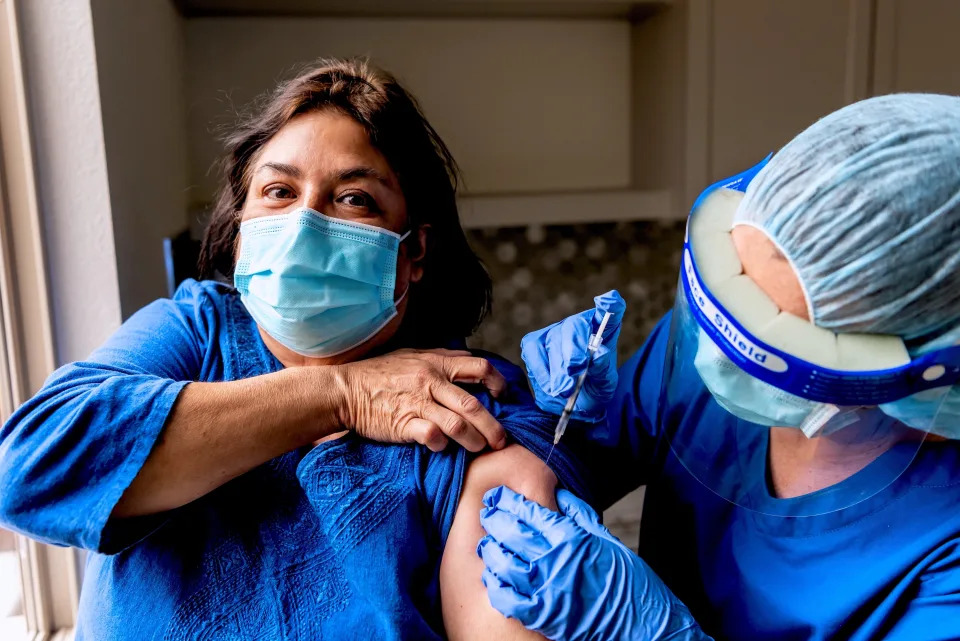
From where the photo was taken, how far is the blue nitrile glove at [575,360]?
3.95ft

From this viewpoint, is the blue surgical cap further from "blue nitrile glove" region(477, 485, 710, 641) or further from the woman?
the woman

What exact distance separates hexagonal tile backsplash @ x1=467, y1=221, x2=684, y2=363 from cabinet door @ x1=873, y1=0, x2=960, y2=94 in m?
0.88

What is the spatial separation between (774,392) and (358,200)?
0.75m

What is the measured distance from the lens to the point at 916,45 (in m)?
2.72

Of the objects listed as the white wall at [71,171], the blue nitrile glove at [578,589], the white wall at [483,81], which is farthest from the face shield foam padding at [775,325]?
the white wall at [483,81]

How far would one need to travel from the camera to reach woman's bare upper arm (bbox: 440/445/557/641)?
1066 millimetres

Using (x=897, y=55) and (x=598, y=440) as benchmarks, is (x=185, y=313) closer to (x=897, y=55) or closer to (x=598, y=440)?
(x=598, y=440)

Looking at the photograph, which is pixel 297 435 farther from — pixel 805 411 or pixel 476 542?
pixel 805 411

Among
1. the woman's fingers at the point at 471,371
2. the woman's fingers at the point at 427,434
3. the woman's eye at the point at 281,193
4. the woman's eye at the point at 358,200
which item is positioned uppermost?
the woman's eye at the point at 281,193

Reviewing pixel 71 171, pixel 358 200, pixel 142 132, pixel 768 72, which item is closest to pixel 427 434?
pixel 358 200

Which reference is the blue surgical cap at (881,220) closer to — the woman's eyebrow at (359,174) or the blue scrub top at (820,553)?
the blue scrub top at (820,553)

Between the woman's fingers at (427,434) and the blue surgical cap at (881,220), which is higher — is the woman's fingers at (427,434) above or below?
below

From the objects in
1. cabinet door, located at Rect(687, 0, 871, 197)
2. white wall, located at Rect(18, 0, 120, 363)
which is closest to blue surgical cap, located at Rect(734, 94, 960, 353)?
white wall, located at Rect(18, 0, 120, 363)

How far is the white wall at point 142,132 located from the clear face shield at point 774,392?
3.81 feet
